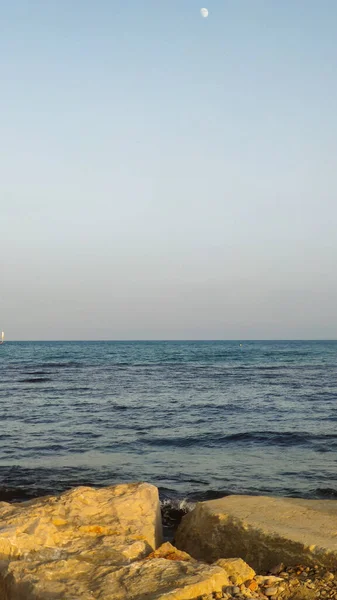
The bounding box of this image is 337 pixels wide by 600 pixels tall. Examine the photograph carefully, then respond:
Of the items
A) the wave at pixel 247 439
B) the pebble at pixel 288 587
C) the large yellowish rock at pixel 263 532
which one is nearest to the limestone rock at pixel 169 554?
the pebble at pixel 288 587

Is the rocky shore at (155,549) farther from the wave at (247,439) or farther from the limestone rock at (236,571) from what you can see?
the wave at (247,439)

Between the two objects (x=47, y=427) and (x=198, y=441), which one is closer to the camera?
(x=198, y=441)

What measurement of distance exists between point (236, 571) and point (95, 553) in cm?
113

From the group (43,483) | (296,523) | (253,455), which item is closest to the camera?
(296,523)

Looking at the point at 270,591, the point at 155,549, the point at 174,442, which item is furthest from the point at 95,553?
the point at 174,442

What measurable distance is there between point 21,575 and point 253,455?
7618mm

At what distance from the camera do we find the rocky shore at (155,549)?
12.3 feet

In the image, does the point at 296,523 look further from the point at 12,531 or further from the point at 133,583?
the point at 12,531

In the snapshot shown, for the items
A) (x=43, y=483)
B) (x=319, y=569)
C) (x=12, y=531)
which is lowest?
(x=43, y=483)

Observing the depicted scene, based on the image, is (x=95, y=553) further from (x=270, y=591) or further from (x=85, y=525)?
(x=270, y=591)

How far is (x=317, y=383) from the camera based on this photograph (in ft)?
85.7

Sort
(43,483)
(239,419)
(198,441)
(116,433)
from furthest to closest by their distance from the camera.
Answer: (239,419)
(116,433)
(198,441)
(43,483)

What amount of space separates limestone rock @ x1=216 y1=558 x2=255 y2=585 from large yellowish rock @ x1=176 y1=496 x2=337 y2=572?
0.78m

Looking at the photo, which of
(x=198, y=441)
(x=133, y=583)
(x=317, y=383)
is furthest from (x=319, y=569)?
(x=317, y=383)
